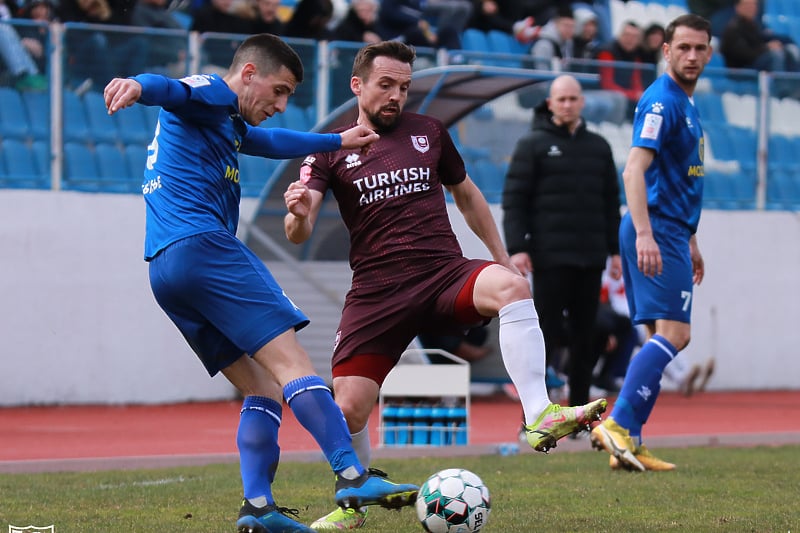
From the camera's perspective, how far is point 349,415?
649cm

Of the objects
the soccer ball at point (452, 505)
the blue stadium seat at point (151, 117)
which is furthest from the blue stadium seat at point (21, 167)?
the soccer ball at point (452, 505)

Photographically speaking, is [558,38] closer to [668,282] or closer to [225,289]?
[668,282]

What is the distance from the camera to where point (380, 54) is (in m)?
6.83

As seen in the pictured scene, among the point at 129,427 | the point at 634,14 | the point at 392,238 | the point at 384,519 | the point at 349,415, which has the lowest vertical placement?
the point at 129,427

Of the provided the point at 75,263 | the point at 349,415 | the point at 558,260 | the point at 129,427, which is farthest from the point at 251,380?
the point at 75,263

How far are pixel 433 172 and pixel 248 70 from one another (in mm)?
1363

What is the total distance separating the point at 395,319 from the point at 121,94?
2022 millimetres

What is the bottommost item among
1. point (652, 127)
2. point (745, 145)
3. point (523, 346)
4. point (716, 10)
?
point (523, 346)

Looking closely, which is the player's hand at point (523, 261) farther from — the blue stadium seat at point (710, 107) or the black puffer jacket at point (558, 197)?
the blue stadium seat at point (710, 107)

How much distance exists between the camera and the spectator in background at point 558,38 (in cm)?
1709

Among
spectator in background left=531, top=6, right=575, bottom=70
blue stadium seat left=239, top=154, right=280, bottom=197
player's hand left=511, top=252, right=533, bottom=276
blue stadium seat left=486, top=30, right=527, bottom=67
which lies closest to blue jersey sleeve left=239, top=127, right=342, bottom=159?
player's hand left=511, top=252, right=533, bottom=276

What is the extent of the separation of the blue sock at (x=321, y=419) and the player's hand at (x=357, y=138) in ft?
3.87

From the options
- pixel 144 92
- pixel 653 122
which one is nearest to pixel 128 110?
pixel 653 122

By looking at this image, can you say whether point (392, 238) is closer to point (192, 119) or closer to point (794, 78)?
point (192, 119)
